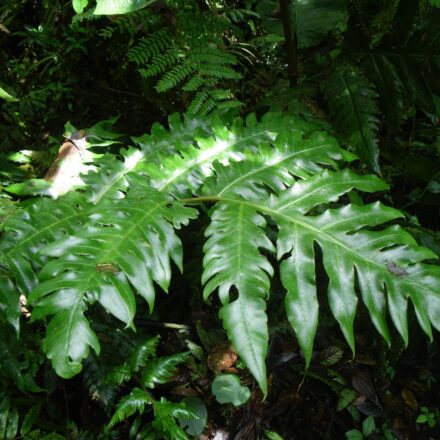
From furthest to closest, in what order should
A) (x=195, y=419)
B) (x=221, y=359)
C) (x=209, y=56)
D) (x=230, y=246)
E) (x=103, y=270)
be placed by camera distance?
(x=209, y=56), (x=221, y=359), (x=195, y=419), (x=230, y=246), (x=103, y=270)

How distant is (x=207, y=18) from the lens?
2781 mm

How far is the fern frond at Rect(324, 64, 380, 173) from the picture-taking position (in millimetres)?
2240

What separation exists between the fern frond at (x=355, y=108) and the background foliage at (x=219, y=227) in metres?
0.01

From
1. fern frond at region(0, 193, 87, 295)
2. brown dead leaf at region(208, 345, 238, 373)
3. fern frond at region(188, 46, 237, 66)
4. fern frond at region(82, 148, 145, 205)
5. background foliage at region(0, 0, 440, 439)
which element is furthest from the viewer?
fern frond at region(188, 46, 237, 66)

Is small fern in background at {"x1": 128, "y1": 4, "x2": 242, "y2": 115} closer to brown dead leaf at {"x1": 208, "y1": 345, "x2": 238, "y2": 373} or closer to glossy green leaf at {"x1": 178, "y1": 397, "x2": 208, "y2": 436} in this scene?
brown dead leaf at {"x1": 208, "y1": 345, "x2": 238, "y2": 373}

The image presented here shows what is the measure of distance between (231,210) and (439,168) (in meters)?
1.69

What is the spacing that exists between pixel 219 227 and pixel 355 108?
3.68 ft

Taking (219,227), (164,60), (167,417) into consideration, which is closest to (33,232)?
(219,227)

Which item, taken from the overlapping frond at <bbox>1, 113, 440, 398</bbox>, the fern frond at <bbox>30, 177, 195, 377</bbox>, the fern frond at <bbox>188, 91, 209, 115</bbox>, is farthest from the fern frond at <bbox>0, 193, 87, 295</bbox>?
the fern frond at <bbox>188, 91, 209, 115</bbox>

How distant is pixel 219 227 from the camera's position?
1.60 metres

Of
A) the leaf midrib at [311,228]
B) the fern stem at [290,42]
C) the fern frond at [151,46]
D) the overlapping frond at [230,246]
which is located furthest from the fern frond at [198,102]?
the leaf midrib at [311,228]

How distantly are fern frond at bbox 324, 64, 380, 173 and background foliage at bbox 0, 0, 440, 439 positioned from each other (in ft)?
0.04

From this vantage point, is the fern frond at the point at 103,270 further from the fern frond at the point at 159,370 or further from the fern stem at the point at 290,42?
the fern stem at the point at 290,42

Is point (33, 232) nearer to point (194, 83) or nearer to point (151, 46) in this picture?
point (194, 83)
